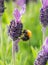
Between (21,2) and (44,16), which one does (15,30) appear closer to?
(44,16)

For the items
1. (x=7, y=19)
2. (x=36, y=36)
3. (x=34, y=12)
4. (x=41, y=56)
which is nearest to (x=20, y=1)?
(x=34, y=12)

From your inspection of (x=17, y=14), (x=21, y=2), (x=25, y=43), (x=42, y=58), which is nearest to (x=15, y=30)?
(x=17, y=14)

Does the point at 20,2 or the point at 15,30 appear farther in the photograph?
the point at 20,2

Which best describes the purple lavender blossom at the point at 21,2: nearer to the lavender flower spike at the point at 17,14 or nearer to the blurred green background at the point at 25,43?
the blurred green background at the point at 25,43

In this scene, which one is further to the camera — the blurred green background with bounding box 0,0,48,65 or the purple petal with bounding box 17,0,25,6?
the purple petal with bounding box 17,0,25,6

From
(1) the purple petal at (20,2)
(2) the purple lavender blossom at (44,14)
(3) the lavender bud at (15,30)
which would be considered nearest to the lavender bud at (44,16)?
(2) the purple lavender blossom at (44,14)

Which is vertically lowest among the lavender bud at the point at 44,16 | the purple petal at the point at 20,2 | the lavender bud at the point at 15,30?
the purple petal at the point at 20,2

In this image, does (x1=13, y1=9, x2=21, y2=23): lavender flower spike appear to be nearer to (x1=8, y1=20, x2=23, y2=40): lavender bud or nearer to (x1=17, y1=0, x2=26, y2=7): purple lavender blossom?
(x1=8, y1=20, x2=23, y2=40): lavender bud

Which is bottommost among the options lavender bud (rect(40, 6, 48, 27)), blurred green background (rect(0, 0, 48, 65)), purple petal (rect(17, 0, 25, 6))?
blurred green background (rect(0, 0, 48, 65))

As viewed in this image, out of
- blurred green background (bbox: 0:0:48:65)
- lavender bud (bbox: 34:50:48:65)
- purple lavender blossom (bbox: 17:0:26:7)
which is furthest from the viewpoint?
purple lavender blossom (bbox: 17:0:26:7)

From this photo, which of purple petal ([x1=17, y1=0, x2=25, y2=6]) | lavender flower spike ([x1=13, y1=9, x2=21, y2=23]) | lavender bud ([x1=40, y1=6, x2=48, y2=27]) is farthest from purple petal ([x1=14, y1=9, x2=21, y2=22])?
purple petal ([x1=17, y1=0, x2=25, y2=6])

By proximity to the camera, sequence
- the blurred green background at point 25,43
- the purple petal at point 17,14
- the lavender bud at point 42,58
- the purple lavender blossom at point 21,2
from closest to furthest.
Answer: the lavender bud at point 42,58 → the purple petal at point 17,14 → the blurred green background at point 25,43 → the purple lavender blossom at point 21,2
